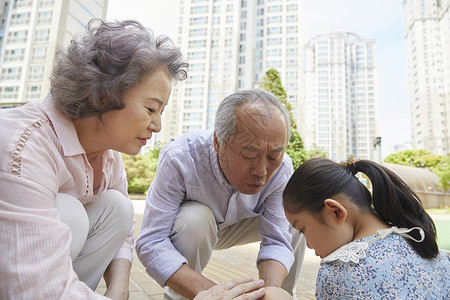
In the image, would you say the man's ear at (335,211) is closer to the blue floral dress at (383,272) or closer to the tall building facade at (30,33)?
the blue floral dress at (383,272)

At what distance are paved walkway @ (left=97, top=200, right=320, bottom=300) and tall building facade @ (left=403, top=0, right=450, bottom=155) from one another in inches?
1407

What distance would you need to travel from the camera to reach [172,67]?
1134mm

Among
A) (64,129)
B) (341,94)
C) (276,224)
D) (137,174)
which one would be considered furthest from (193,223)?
(341,94)

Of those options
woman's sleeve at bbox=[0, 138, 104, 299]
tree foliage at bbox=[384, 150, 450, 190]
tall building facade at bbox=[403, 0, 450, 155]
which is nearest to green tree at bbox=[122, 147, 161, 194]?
woman's sleeve at bbox=[0, 138, 104, 299]

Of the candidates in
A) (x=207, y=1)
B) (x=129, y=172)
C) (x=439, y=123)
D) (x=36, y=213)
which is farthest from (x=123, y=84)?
(x=207, y=1)

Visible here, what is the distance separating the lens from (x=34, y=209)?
2.35ft

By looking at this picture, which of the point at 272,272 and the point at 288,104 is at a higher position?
the point at 288,104

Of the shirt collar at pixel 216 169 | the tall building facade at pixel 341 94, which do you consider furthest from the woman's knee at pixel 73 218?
the tall building facade at pixel 341 94

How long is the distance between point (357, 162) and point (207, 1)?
4636 cm

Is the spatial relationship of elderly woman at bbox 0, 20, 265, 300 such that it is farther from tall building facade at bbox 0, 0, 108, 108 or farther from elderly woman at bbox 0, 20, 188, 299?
tall building facade at bbox 0, 0, 108, 108

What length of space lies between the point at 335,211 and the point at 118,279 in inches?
29.6

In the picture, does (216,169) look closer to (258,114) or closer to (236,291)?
(258,114)

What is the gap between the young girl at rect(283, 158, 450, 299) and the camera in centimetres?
95

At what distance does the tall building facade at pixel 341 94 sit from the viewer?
4400 centimetres
